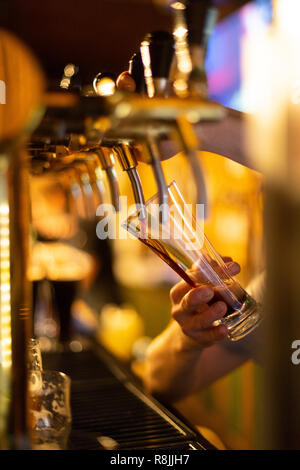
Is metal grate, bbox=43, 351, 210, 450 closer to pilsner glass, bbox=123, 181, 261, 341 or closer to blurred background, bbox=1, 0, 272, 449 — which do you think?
pilsner glass, bbox=123, 181, 261, 341

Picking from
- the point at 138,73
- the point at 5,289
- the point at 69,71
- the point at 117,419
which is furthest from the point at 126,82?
the point at 117,419

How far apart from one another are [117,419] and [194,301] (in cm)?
25

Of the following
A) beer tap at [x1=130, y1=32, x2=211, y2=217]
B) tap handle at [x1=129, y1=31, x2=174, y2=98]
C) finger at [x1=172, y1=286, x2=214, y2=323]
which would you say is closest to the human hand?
finger at [x1=172, y1=286, x2=214, y2=323]

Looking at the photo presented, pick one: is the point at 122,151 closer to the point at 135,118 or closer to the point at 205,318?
the point at 135,118

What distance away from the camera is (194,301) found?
0.84m

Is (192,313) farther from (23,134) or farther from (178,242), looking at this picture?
(23,134)

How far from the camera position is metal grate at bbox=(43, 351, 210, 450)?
80 centimetres

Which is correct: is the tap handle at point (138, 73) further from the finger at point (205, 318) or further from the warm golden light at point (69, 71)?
the finger at point (205, 318)

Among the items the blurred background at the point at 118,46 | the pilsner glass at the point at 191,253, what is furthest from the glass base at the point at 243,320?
the blurred background at the point at 118,46

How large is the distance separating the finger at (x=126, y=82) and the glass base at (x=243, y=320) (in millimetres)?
349

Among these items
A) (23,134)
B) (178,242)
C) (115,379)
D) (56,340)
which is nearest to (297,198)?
(178,242)

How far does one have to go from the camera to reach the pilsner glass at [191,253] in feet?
2.43

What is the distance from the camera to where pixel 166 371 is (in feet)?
4.10

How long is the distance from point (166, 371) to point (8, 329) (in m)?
0.69
